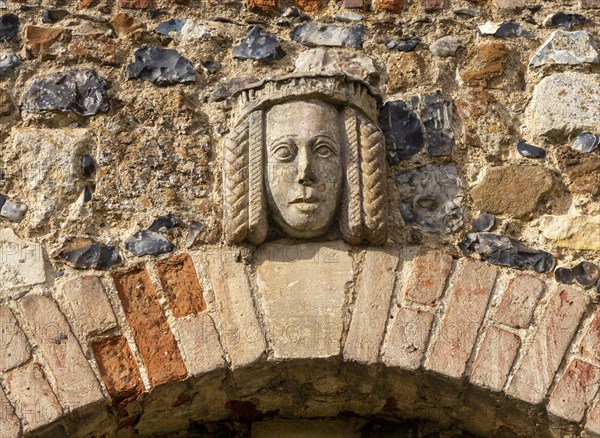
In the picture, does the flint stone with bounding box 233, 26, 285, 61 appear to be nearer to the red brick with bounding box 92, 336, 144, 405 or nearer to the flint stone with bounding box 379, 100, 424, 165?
the flint stone with bounding box 379, 100, 424, 165

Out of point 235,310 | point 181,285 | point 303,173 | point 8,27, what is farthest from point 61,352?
point 8,27

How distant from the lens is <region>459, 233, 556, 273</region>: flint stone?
14.0 ft

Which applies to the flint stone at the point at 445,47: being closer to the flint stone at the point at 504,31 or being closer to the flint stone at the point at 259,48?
the flint stone at the point at 504,31

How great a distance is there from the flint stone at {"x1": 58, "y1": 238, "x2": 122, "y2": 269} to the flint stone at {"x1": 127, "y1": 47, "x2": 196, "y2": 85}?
647 millimetres

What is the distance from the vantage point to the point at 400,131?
452cm

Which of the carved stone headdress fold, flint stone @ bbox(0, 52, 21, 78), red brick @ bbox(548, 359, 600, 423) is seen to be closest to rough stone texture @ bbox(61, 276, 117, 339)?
the carved stone headdress fold

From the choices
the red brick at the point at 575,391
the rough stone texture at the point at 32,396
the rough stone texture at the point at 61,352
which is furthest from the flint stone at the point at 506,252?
the rough stone texture at the point at 32,396

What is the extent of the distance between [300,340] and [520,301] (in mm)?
690

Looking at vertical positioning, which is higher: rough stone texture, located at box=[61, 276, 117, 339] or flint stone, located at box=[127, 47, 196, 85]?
flint stone, located at box=[127, 47, 196, 85]

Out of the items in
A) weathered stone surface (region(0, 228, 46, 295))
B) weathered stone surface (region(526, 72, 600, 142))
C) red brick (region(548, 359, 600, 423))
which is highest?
weathered stone surface (region(526, 72, 600, 142))

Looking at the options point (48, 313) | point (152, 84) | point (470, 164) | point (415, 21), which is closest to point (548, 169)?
point (470, 164)

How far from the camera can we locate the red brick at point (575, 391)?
4035mm

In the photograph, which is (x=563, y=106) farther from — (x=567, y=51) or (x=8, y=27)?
(x=8, y=27)

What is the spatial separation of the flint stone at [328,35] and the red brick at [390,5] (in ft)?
0.35
